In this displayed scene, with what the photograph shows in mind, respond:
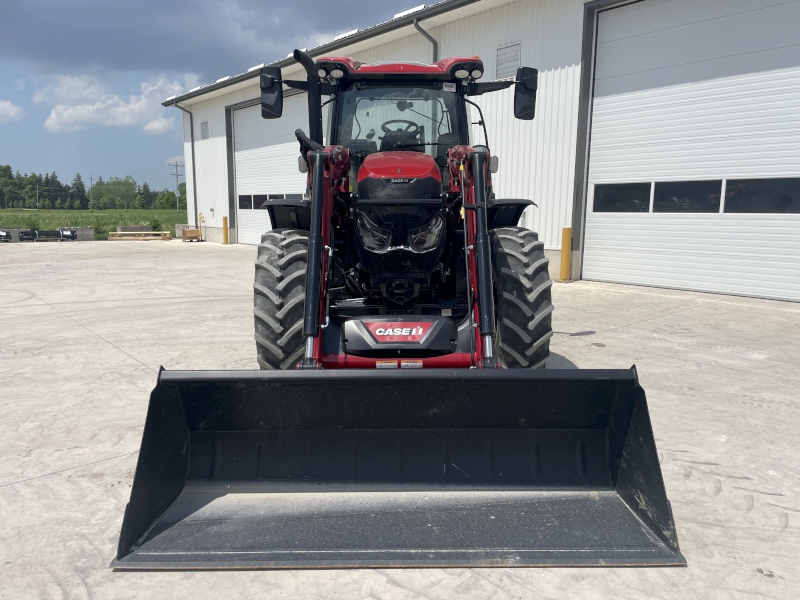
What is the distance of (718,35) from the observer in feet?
31.3

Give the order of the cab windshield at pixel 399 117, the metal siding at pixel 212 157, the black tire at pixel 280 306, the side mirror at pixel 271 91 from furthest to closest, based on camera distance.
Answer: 1. the metal siding at pixel 212 157
2. the cab windshield at pixel 399 117
3. the side mirror at pixel 271 91
4. the black tire at pixel 280 306

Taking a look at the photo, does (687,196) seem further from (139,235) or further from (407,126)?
(139,235)

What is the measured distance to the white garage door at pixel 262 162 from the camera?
1969 centimetres

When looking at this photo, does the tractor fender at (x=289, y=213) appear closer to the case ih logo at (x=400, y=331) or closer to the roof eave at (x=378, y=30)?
the case ih logo at (x=400, y=331)

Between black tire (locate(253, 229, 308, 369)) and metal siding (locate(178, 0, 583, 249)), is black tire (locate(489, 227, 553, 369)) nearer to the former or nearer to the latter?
black tire (locate(253, 229, 308, 369))

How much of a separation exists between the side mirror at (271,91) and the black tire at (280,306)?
3.09ft

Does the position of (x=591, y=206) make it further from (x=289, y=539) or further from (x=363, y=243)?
(x=289, y=539)

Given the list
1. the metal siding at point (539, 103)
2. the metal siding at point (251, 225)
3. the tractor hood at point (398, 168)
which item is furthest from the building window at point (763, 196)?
the metal siding at point (251, 225)

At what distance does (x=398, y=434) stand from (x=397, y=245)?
1.36 metres

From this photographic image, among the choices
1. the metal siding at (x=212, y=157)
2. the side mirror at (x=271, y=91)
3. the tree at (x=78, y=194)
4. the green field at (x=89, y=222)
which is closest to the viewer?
the side mirror at (x=271, y=91)

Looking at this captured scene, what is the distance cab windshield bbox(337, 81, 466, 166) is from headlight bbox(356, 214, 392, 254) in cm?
88

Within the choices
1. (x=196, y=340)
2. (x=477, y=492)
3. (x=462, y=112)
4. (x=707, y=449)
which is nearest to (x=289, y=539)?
(x=477, y=492)

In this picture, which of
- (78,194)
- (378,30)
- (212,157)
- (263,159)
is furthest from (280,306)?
(78,194)

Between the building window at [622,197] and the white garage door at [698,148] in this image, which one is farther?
the building window at [622,197]
